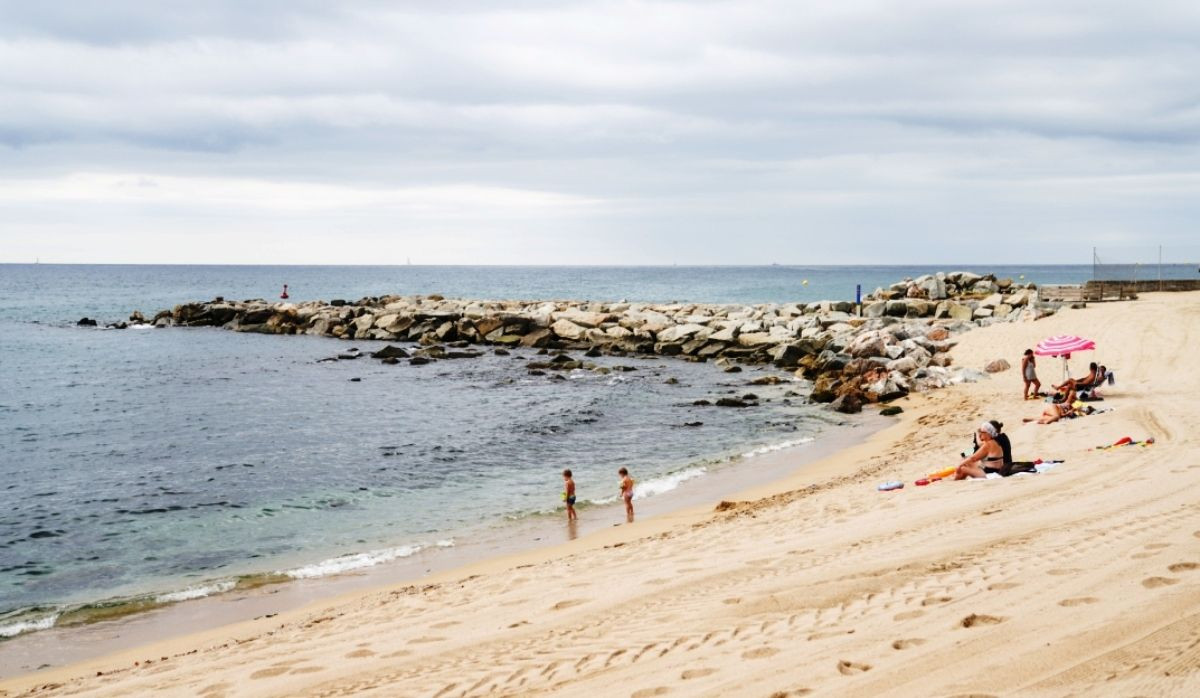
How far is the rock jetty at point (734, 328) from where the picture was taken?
95.3 feet

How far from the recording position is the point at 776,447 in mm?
20406

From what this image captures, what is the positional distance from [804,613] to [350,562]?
313 inches

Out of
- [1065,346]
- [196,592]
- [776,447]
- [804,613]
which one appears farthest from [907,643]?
[1065,346]

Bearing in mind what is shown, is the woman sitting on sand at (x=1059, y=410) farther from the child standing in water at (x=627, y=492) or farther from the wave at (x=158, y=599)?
the wave at (x=158, y=599)

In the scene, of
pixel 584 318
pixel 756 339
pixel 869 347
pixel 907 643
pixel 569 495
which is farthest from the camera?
pixel 584 318

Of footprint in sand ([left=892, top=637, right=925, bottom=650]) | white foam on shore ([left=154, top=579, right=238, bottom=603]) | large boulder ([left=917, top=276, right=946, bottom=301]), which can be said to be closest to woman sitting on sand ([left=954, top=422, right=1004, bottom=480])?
footprint in sand ([left=892, top=637, right=925, bottom=650])

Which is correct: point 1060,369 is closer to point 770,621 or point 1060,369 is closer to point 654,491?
point 654,491

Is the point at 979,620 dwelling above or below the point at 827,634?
above

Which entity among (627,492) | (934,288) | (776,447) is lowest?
(776,447)

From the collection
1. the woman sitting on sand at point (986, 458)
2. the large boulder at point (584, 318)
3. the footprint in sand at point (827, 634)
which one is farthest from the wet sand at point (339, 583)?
the large boulder at point (584, 318)

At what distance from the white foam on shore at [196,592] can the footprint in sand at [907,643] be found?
925 centimetres

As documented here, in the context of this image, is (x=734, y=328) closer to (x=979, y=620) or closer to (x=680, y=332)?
(x=680, y=332)

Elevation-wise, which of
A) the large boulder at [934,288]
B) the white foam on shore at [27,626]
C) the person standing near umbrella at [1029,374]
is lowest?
the white foam on shore at [27,626]

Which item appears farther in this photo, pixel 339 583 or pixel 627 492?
pixel 627 492
